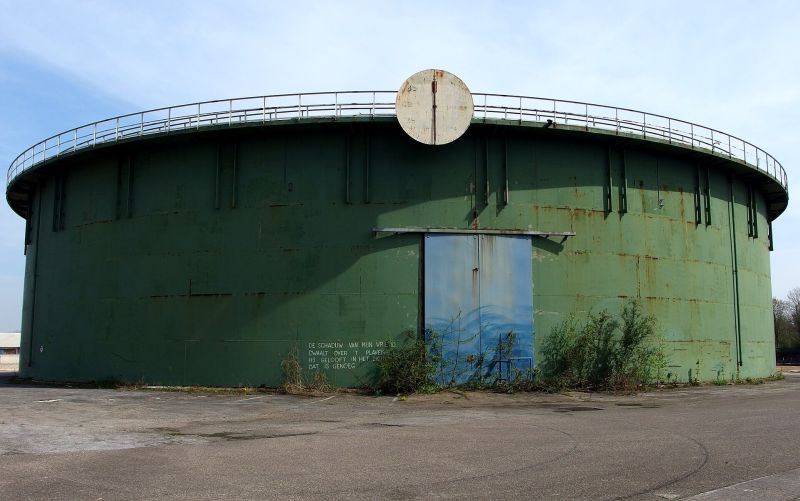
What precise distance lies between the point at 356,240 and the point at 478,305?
168 inches

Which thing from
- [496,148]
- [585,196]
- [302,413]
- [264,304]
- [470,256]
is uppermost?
[496,148]

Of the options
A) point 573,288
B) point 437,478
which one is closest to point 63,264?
point 573,288

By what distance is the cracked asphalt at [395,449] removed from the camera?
7.28m

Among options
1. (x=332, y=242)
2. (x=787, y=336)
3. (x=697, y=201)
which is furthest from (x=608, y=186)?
(x=787, y=336)

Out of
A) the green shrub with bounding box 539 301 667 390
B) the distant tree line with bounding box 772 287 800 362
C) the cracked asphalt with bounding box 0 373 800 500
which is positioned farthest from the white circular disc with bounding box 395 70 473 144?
the distant tree line with bounding box 772 287 800 362

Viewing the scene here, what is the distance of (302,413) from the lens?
15.4 metres

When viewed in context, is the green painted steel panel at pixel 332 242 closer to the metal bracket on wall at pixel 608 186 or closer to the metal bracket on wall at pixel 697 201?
the metal bracket on wall at pixel 608 186

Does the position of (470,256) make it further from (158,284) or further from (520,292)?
(158,284)

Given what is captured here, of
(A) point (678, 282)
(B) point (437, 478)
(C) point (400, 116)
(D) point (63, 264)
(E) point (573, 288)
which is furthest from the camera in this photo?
(D) point (63, 264)

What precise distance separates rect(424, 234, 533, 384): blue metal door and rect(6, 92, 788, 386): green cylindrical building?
0.22 feet

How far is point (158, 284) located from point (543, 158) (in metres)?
13.3

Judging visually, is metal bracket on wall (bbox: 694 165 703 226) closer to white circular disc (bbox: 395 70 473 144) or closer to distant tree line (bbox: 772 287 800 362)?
white circular disc (bbox: 395 70 473 144)

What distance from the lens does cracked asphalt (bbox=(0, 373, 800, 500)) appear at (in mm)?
7281

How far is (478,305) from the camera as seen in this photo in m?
20.7
